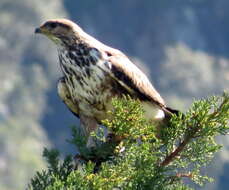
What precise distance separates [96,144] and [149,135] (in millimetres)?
733

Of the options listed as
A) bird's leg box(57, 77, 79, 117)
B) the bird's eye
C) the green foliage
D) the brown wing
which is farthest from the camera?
the bird's eye

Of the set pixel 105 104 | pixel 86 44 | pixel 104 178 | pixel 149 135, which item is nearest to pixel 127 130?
pixel 149 135

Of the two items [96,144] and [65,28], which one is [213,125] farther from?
[65,28]

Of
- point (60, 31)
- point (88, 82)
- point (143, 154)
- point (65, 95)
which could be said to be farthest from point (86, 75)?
point (143, 154)

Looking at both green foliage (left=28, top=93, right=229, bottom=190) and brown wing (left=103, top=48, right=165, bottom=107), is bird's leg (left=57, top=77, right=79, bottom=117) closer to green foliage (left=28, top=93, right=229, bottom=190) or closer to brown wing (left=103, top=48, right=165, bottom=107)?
brown wing (left=103, top=48, right=165, bottom=107)

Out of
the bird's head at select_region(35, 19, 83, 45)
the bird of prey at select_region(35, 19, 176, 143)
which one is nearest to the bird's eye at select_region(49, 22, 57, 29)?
the bird's head at select_region(35, 19, 83, 45)

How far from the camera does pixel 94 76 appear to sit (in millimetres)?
10961

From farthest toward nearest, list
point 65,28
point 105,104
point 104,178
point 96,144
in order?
point 65,28 → point 105,104 → point 96,144 → point 104,178

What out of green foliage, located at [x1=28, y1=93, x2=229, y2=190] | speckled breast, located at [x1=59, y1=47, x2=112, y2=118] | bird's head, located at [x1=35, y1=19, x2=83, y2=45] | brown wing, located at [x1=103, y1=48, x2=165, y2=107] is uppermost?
bird's head, located at [x1=35, y1=19, x2=83, y2=45]

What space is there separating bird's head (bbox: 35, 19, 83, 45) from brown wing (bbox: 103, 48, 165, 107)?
61cm

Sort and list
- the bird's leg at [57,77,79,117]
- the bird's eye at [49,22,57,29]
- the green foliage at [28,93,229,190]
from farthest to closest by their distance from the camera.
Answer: the bird's eye at [49,22,57,29] → the bird's leg at [57,77,79,117] → the green foliage at [28,93,229,190]

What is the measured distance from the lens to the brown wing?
11242mm

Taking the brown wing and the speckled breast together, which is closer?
the speckled breast

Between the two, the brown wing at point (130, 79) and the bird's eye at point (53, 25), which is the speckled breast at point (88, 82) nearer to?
the brown wing at point (130, 79)
